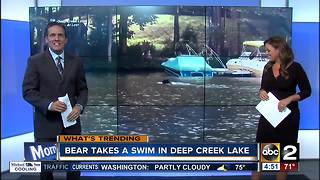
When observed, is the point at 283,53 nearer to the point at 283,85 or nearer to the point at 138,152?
the point at 283,85

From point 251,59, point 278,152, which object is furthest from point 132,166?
point 251,59

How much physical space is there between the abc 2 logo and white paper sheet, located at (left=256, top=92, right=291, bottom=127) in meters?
0.27

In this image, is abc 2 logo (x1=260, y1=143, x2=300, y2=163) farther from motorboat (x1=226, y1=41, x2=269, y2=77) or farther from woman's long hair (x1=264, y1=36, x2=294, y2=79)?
motorboat (x1=226, y1=41, x2=269, y2=77)

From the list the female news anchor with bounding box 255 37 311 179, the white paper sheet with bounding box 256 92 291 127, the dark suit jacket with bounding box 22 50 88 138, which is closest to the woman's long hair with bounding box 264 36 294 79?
the female news anchor with bounding box 255 37 311 179

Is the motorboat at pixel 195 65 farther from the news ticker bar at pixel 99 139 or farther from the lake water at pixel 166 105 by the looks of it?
the news ticker bar at pixel 99 139

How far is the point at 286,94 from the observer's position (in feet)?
9.33

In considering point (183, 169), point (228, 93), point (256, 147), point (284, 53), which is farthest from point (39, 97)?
point (228, 93)

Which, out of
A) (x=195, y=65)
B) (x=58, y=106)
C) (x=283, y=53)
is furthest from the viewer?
(x=195, y=65)

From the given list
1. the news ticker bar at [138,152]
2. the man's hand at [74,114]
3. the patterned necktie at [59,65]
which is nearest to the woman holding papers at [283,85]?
the news ticker bar at [138,152]

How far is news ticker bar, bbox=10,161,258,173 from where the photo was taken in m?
2.53

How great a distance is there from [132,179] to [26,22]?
6.30ft

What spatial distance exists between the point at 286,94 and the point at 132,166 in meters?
1.14

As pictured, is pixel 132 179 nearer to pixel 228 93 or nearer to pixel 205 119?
pixel 205 119

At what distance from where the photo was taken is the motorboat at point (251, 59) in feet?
14.0
